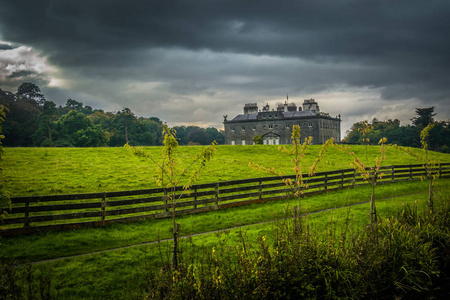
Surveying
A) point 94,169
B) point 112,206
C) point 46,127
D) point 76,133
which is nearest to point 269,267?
point 112,206

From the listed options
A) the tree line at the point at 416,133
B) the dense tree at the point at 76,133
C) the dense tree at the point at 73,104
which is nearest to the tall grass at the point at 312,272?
the dense tree at the point at 76,133

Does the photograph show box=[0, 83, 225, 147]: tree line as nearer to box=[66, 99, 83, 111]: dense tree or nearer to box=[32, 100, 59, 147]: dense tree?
box=[32, 100, 59, 147]: dense tree

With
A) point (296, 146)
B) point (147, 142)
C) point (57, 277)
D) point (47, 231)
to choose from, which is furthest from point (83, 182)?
point (147, 142)

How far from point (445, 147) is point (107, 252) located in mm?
90376

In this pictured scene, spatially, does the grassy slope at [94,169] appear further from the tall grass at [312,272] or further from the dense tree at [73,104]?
the dense tree at [73,104]

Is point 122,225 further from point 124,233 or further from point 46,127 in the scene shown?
point 46,127

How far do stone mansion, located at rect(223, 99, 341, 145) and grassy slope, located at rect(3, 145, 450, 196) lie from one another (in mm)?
50298

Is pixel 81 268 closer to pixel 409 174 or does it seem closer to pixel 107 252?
pixel 107 252

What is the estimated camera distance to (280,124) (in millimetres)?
95812

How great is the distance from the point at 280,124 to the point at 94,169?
7336 cm

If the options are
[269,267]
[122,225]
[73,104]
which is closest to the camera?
[269,267]

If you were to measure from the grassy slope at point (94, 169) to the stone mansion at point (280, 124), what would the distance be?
165 ft

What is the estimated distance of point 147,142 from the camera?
89.9 meters

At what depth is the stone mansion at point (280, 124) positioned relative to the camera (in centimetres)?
9325
